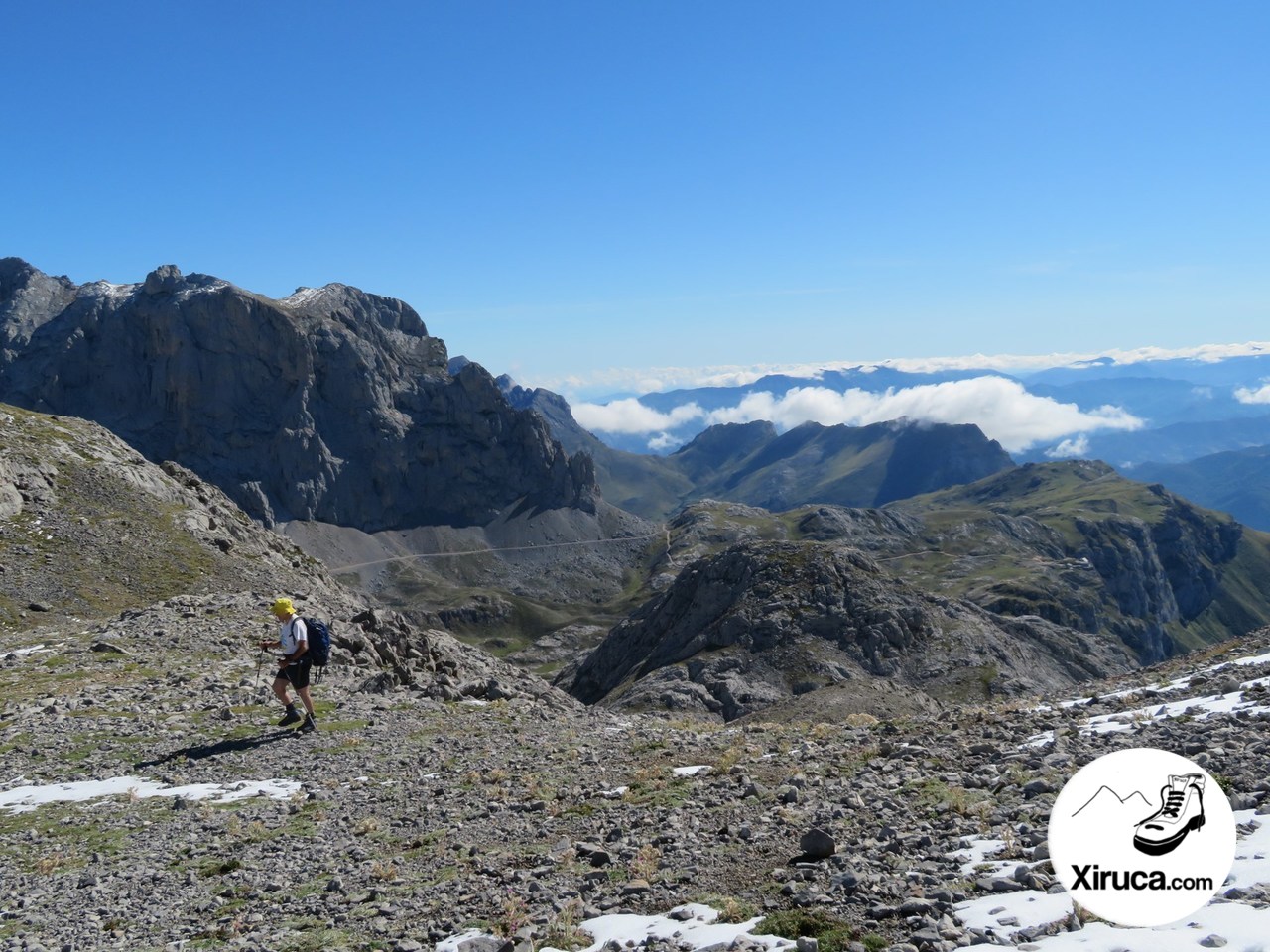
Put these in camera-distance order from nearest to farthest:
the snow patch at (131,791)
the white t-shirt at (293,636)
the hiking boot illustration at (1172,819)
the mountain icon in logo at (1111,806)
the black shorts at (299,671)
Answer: the hiking boot illustration at (1172,819), the mountain icon in logo at (1111,806), the snow patch at (131,791), the white t-shirt at (293,636), the black shorts at (299,671)

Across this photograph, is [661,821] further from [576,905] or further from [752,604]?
[752,604]

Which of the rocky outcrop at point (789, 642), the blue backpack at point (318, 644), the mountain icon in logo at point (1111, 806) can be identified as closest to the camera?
the mountain icon in logo at point (1111, 806)

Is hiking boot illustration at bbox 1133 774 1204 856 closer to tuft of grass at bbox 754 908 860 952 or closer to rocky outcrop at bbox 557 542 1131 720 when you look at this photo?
tuft of grass at bbox 754 908 860 952

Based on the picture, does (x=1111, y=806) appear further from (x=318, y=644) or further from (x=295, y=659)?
(x=295, y=659)

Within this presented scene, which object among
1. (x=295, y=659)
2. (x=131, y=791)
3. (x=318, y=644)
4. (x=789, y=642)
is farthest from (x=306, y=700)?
(x=789, y=642)

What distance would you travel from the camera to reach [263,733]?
26781mm

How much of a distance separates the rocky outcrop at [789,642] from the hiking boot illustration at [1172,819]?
213 ft

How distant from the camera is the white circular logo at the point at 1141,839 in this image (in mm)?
11055

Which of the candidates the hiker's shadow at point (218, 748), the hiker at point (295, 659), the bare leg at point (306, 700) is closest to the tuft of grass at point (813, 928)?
the hiker's shadow at point (218, 748)

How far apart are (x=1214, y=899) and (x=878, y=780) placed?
296 inches

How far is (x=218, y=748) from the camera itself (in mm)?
25422

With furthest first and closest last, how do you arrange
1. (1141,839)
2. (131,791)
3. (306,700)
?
(306,700) < (131,791) < (1141,839)

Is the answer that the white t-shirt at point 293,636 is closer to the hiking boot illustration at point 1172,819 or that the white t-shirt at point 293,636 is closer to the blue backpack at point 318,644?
the blue backpack at point 318,644

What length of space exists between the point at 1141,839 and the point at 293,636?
2304 centimetres
